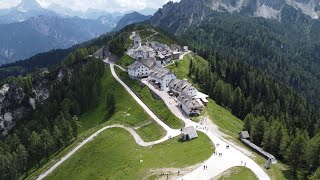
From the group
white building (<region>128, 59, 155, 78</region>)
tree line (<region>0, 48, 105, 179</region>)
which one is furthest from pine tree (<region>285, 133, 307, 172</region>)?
white building (<region>128, 59, 155, 78</region>)

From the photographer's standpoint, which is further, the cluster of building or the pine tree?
the cluster of building

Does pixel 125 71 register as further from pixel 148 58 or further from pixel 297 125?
pixel 297 125

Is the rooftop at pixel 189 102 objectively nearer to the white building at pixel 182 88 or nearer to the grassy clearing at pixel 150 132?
the white building at pixel 182 88

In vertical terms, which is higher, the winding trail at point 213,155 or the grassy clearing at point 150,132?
the winding trail at point 213,155

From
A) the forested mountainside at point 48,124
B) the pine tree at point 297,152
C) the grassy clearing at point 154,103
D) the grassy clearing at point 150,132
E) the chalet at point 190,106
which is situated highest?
the pine tree at point 297,152

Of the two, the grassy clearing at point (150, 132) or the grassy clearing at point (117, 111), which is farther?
the grassy clearing at point (117, 111)

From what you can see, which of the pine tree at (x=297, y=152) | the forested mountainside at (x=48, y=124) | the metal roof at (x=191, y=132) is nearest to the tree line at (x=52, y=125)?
the forested mountainside at (x=48, y=124)

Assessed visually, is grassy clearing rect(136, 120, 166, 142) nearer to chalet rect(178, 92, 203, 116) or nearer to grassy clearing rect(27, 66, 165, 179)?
grassy clearing rect(27, 66, 165, 179)

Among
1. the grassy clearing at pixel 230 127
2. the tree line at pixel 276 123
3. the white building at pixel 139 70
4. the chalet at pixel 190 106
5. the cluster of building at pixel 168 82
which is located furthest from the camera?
the white building at pixel 139 70
